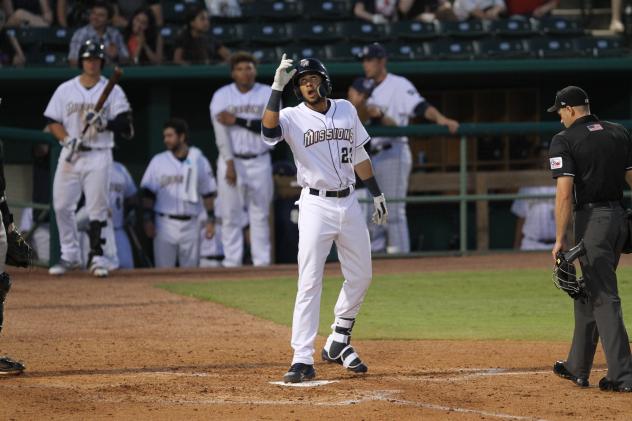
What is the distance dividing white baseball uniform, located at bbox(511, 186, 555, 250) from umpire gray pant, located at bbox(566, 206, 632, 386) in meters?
6.29

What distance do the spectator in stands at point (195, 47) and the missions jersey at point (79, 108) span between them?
281cm

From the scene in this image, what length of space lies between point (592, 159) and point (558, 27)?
30.7 ft

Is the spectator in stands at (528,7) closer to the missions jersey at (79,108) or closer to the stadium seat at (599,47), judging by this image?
the stadium seat at (599,47)

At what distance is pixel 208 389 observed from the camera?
6.11 meters

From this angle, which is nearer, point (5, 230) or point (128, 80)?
point (5, 230)

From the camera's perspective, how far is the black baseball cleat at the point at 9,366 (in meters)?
6.40

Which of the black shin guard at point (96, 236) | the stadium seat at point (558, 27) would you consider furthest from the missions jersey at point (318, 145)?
the stadium seat at point (558, 27)

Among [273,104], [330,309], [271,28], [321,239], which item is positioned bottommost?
[330,309]

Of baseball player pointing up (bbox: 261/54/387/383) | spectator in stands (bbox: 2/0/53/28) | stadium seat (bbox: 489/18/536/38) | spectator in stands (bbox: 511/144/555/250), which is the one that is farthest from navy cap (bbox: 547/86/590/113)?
spectator in stands (bbox: 2/0/53/28)

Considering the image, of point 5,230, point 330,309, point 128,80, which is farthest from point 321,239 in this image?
point 128,80

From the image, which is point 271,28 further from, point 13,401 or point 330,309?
point 13,401

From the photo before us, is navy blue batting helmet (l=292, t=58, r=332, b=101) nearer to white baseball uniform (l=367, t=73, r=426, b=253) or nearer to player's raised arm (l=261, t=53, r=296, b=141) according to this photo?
player's raised arm (l=261, t=53, r=296, b=141)

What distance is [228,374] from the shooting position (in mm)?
6555

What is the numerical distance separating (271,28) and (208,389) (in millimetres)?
8825
